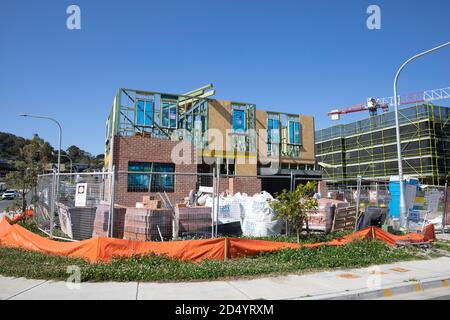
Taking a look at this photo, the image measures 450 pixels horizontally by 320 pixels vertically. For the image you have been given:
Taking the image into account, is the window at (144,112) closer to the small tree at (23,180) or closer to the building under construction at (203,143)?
the building under construction at (203,143)

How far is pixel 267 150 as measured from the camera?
2356 centimetres

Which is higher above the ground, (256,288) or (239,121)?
(239,121)

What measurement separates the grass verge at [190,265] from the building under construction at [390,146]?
30850 millimetres

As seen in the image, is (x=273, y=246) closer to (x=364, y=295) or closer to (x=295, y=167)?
(x=364, y=295)

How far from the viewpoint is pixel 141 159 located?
18.4 meters

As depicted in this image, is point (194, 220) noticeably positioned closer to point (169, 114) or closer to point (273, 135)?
point (169, 114)

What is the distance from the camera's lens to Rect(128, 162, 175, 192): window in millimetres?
17969

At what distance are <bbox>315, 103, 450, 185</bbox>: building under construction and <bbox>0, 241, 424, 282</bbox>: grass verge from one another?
3085 centimetres

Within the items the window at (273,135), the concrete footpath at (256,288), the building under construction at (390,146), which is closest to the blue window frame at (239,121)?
the window at (273,135)

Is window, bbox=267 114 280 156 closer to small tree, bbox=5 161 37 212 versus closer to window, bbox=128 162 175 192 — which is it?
window, bbox=128 162 175 192

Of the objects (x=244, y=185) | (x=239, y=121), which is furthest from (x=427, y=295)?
(x=239, y=121)

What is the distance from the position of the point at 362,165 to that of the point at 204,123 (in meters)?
49.9

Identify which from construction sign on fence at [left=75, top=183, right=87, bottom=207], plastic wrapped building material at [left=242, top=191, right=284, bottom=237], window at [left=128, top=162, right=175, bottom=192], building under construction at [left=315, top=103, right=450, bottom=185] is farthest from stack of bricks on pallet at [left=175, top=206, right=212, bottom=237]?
building under construction at [left=315, top=103, right=450, bottom=185]

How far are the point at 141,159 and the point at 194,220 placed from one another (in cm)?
858
